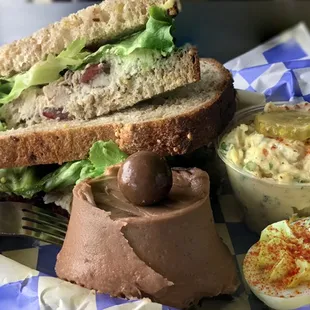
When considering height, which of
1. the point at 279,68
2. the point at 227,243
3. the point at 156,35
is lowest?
the point at 227,243

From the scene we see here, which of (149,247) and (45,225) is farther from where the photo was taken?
(45,225)

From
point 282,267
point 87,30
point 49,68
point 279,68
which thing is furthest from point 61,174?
point 279,68

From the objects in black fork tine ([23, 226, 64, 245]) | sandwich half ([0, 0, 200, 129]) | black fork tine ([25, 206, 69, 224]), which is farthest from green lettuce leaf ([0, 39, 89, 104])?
black fork tine ([23, 226, 64, 245])

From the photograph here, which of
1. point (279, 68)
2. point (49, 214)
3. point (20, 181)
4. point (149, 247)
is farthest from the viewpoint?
point (279, 68)

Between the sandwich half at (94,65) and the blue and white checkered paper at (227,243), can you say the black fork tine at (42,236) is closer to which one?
the blue and white checkered paper at (227,243)

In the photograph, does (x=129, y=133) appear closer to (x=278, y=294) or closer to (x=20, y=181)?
(x=20, y=181)

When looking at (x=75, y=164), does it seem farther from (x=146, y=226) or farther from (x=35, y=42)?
(x=146, y=226)

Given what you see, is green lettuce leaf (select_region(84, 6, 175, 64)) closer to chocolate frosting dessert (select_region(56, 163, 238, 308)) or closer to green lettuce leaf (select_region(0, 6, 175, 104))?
green lettuce leaf (select_region(0, 6, 175, 104))
